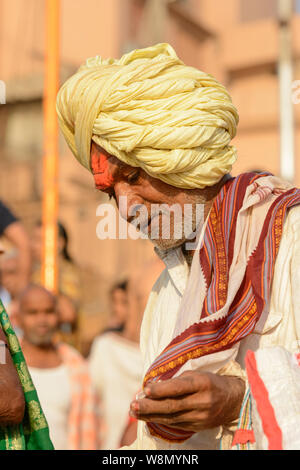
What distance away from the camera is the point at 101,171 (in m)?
2.23

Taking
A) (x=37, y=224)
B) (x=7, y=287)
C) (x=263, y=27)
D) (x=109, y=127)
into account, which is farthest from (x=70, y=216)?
(x=109, y=127)

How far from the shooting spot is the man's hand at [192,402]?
5.51 ft

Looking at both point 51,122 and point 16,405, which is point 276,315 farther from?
point 51,122

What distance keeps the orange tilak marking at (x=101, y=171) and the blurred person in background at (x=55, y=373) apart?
3.29m

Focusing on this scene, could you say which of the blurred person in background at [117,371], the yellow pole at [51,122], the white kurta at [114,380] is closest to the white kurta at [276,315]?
the blurred person in background at [117,371]

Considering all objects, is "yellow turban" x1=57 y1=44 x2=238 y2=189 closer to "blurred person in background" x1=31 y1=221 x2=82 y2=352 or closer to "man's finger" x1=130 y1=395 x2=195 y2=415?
"man's finger" x1=130 y1=395 x2=195 y2=415

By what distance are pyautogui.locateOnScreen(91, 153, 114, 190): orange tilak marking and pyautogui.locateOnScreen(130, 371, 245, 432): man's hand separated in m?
0.67

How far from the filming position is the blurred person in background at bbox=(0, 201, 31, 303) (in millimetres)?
5680

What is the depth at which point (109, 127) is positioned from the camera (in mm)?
2143

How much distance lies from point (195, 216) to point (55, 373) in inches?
136

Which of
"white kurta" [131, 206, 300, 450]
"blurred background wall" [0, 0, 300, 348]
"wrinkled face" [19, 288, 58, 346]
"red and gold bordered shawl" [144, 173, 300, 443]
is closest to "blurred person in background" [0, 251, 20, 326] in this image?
"wrinkled face" [19, 288, 58, 346]

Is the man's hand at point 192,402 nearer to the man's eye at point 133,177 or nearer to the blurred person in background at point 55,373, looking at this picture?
the man's eye at point 133,177

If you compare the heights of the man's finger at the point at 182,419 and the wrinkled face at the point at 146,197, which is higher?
the wrinkled face at the point at 146,197
